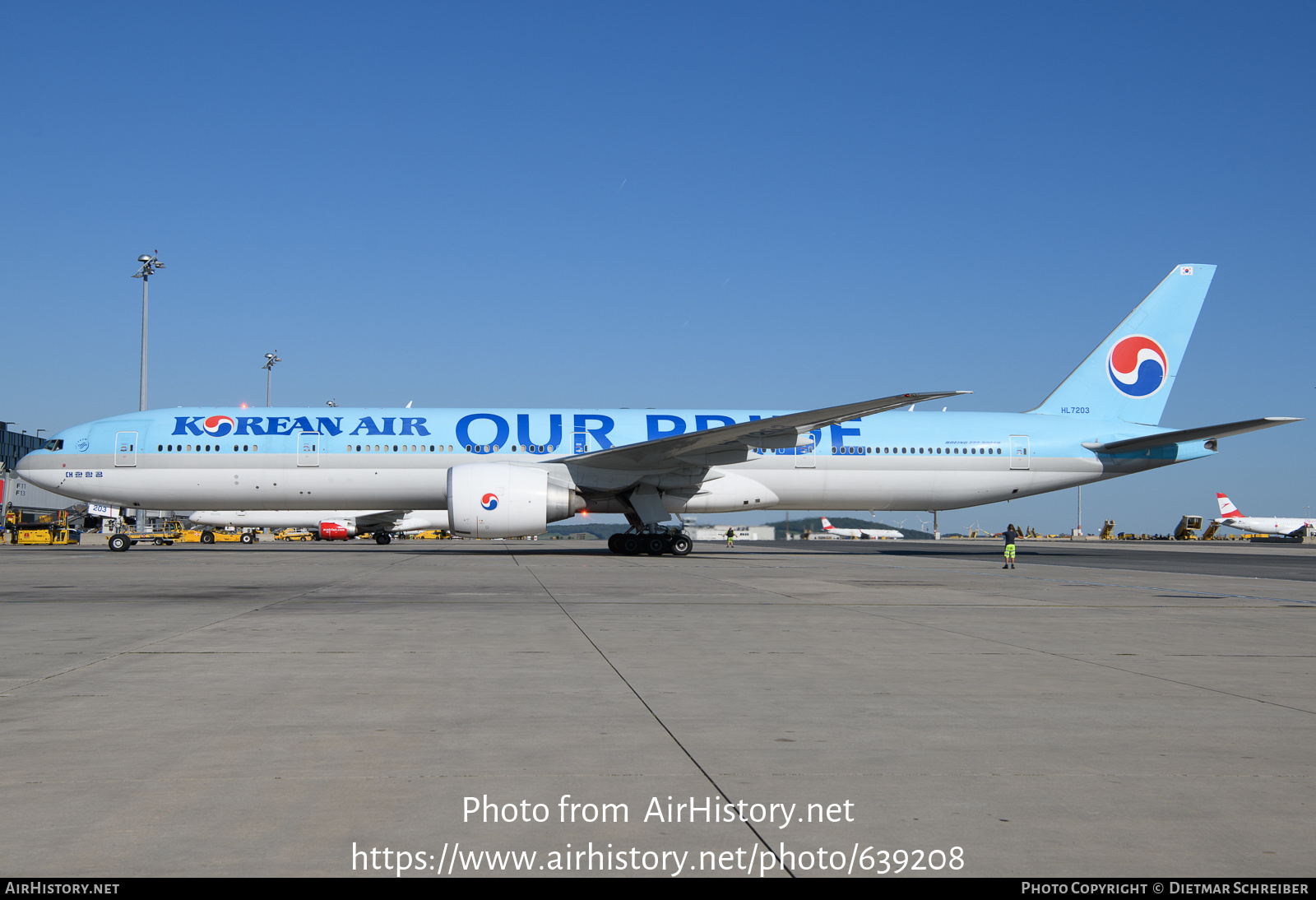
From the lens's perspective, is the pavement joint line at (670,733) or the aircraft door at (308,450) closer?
the pavement joint line at (670,733)

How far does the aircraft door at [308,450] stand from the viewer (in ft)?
81.4

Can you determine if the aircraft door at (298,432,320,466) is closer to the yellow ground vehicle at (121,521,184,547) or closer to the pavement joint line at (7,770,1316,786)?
the yellow ground vehicle at (121,521,184,547)

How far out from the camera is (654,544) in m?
26.1

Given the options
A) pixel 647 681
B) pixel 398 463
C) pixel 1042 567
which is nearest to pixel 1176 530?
pixel 1042 567

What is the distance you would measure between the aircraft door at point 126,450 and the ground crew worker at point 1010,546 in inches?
882

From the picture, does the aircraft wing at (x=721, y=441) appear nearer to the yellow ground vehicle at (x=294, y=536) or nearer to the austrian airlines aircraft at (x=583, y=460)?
the austrian airlines aircraft at (x=583, y=460)

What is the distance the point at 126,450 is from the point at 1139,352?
97.4ft

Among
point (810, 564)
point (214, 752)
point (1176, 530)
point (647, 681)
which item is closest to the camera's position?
point (214, 752)

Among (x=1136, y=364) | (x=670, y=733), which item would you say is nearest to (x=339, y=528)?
(x=1136, y=364)

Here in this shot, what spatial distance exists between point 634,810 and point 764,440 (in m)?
20.8

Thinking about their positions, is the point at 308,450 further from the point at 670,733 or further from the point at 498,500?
the point at 670,733

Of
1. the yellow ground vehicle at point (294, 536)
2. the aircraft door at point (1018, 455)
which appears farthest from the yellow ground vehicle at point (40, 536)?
the aircraft door at point (1018, 455)
